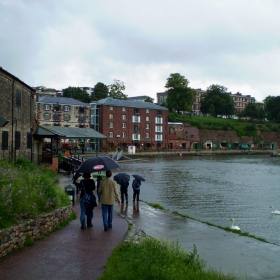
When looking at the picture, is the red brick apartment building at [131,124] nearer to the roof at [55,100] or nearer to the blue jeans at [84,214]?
the roof at [55,100]

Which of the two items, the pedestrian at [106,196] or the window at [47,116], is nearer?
the pedestrian at [106,196]

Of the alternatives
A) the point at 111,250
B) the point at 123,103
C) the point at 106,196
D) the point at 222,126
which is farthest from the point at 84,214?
the point at 222,126

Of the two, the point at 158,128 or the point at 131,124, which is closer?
the point at 131,124

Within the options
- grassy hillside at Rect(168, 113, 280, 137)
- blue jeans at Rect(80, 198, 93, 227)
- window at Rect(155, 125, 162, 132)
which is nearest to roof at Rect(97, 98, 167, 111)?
window at Rect(155, 125, 162, 132)

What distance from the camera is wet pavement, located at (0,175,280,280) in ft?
24.5

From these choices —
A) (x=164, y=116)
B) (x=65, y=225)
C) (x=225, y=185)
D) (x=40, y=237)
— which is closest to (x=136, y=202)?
(x=65, y=225)

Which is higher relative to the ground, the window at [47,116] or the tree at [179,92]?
the tree at [179,92]

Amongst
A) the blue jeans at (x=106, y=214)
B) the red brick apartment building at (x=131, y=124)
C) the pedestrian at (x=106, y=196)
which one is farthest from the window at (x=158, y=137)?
the pedestrian at (x=106, y=196)


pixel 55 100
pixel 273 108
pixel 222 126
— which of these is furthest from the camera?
pixel 273 108

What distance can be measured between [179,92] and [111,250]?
107955mm

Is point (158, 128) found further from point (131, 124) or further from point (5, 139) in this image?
point (5, 139)

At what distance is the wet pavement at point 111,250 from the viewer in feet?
24.5

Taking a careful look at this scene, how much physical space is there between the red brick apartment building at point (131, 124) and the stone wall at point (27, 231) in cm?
7324

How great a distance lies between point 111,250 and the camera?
8867 mm
